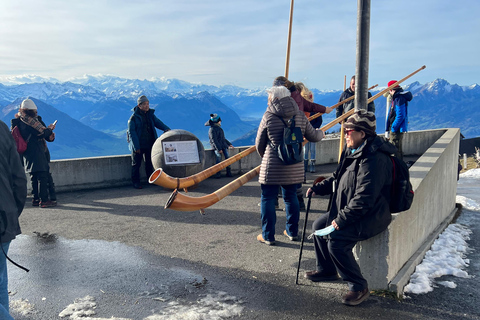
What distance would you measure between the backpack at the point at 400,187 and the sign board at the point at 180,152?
21.7 feet

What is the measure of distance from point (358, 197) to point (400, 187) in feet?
1.32

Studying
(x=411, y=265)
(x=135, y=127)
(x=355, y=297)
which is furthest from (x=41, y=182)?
(x=411, y=265)

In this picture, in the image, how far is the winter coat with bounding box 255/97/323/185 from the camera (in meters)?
5.23

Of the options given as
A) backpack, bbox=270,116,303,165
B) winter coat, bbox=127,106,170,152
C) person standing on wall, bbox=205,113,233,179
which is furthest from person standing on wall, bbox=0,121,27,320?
person standing on wall, bbox=205,113,233,179

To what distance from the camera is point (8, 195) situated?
308 centimetres

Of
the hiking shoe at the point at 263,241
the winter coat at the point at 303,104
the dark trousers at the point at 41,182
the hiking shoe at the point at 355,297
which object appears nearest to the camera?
the hiking shoe at the point at 355,297

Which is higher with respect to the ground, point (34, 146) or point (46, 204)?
point (34, 146)

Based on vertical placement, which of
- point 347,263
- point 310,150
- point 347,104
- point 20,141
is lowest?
point 347,263

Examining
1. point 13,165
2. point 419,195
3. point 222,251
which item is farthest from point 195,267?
point 419,195


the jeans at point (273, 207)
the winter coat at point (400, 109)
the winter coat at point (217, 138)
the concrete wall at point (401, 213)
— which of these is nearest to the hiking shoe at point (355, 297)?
the concrete wall at point (401, 213)

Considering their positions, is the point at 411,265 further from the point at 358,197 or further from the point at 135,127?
the point at 135,127

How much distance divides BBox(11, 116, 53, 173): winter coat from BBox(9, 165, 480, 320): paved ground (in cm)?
89

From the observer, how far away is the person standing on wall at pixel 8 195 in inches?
118

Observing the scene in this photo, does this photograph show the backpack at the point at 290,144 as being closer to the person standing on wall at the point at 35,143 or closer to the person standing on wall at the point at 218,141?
the person standing on wall at the point at 35,143
